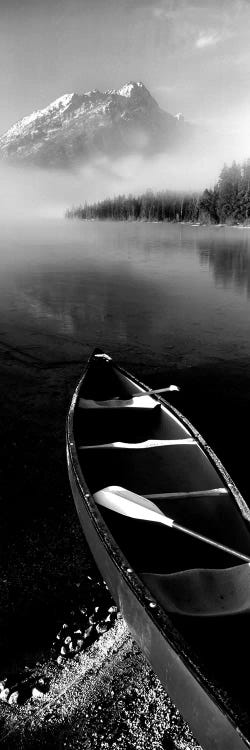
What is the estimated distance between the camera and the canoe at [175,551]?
9.68ft

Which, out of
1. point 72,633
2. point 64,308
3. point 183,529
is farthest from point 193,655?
point 64,308

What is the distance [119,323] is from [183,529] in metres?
15.5

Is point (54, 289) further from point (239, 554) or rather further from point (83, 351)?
point (239, 554)

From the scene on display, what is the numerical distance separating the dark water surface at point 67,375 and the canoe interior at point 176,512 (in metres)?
0.93

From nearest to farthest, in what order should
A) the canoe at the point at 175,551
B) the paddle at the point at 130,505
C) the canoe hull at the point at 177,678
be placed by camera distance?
1. the canoe hull at the point at 177,678
2. the canoe at the point at 175,551
3. the paddle at the point at 130,505

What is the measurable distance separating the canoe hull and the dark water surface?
1.56 m

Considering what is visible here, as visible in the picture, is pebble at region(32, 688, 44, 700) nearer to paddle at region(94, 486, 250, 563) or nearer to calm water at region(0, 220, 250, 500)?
paddle at region(94, 486, 250, 563)

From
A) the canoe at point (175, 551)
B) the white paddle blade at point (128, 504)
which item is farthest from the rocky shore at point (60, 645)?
the white paddle blade at point (128, 504)

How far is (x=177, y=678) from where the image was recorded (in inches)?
118

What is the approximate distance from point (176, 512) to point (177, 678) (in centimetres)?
263

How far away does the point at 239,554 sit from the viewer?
13.5 ft

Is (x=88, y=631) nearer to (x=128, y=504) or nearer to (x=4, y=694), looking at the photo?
(x=4, y=694)

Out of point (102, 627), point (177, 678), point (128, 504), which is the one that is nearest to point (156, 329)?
point (128, 504)

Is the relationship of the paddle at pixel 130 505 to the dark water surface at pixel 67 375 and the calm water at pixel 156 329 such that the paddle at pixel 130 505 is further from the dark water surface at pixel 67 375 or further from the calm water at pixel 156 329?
the calm water at pixel 156 329
